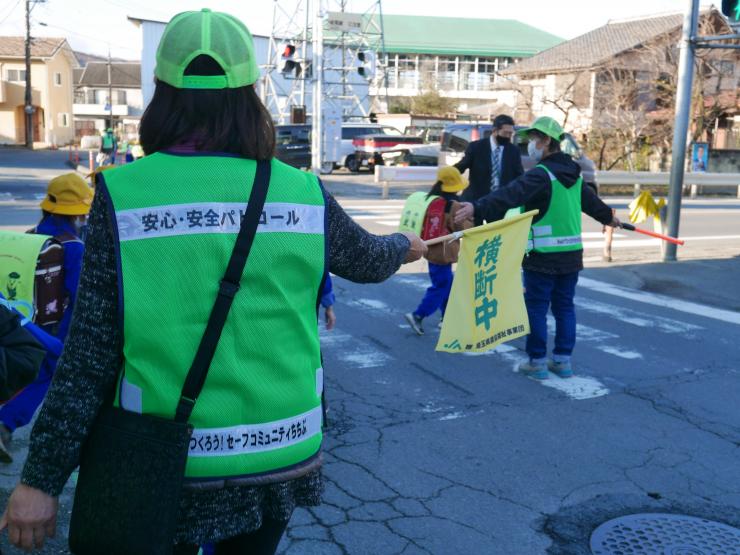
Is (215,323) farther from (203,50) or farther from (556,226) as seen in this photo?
Answer: (556,226)

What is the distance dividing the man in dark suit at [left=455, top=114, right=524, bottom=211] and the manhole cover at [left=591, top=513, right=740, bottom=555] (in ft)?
20.7

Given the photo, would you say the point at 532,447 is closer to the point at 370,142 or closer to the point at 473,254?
the point at 473,254

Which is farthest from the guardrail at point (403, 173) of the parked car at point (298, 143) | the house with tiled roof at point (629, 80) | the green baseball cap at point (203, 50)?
the green baseball cap at point (203, 50)

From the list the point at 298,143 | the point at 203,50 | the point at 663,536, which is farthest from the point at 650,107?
the point at 203,50

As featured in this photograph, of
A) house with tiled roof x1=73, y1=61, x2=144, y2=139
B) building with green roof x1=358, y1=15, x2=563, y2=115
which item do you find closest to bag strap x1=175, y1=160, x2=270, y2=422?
building with green roof x1=358, y1=15, x2=563, y2=115

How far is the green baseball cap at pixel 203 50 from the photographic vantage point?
1.88m

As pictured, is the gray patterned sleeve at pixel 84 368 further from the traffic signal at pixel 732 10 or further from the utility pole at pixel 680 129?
the utility pole at pixel 680 129

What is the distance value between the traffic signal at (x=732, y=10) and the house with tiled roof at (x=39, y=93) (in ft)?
182

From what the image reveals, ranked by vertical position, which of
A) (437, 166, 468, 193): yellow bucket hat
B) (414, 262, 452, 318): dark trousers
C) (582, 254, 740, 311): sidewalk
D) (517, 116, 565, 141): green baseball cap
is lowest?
(582, 254, 740, 311): sidewalk

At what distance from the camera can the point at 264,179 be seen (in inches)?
73.6

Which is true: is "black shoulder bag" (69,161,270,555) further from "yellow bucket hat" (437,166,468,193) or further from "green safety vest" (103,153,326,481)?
"yellow bucket hat" (437,166,468,193)

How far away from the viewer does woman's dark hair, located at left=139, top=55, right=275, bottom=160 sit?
6.20 feet

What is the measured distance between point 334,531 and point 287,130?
25.7 metres

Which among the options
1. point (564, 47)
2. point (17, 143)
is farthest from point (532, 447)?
point (17, 143)
